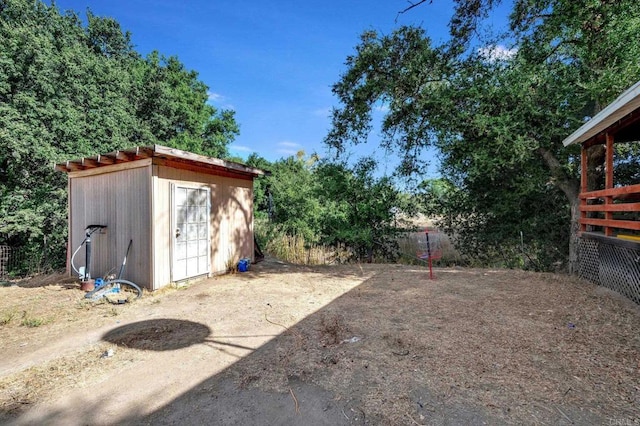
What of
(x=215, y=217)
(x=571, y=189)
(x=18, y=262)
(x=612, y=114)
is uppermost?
(x=612, y=114)

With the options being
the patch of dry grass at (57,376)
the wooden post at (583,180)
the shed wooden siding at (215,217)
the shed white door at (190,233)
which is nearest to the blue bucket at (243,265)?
the shed wooden siding at (215,217)

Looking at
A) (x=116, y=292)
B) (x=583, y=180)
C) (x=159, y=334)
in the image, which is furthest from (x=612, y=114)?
(x=116, y=292)

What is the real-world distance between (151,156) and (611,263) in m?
7.21

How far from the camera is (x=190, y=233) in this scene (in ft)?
17.5

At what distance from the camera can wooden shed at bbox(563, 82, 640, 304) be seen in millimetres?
3791

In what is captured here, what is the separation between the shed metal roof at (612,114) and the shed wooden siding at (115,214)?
639 cm

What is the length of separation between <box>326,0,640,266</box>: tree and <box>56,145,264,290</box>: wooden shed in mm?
3909

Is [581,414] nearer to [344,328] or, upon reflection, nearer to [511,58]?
[344,328]

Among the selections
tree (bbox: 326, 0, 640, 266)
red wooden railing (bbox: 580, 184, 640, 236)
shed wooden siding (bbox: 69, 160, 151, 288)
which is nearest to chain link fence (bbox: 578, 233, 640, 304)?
red wooden railing (bbox: 580, 184, 640, 236)

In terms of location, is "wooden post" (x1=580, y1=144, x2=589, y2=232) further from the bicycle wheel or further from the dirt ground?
the bicycle wheel

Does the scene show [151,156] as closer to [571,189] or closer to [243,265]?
[243,265]

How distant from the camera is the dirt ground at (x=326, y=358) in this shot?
73.3 inches

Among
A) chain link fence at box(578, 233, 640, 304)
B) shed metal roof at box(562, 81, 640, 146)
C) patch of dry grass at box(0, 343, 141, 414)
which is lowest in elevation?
patch of dry grass at box(0, 343, 141, 414)

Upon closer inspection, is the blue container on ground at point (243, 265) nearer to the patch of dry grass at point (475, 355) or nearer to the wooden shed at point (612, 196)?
the patch of dry grass at point (475, 355)
